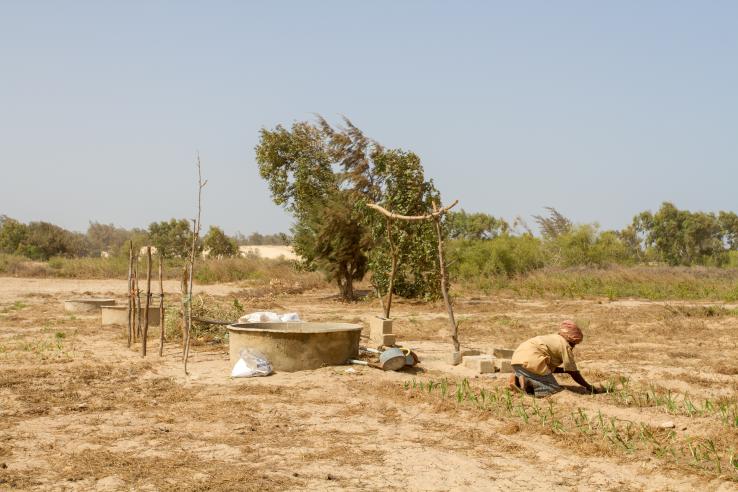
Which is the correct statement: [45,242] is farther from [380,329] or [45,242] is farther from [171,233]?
[380,329]

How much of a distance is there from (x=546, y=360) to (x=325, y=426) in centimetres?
260

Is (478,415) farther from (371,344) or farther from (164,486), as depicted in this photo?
(371,344)

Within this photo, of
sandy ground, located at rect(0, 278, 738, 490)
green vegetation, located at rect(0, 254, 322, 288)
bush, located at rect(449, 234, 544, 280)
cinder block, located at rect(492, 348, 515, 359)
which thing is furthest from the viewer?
green vegetation, located at rect(0, 254, 322, 288)

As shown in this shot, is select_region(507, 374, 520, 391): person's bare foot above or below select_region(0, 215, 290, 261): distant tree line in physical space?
below

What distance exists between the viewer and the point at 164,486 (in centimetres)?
561

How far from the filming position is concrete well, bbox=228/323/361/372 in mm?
10391

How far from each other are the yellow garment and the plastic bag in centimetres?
333

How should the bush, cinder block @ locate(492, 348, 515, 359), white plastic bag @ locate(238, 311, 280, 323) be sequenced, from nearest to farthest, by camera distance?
cinder block @ locate(492, 348, 515, 359)
white plastic bag @ locate(238, 311, 280, 323)
the bush

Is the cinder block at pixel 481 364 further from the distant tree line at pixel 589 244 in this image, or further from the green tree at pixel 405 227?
the distant tree line at pixel 589 244

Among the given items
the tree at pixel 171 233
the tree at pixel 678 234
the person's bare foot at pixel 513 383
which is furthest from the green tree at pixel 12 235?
the person's bare foot at pixel 513 383

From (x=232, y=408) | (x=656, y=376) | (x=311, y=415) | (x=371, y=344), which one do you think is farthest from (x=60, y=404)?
(x=656, y=376)

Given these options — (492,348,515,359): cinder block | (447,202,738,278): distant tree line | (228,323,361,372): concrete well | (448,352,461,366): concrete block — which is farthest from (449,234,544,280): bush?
(228,323,361,372): concrete well

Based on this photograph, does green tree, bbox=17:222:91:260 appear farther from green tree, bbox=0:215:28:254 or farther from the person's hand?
the person's hand

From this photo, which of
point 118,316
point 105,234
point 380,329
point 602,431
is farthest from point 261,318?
point 105,234
